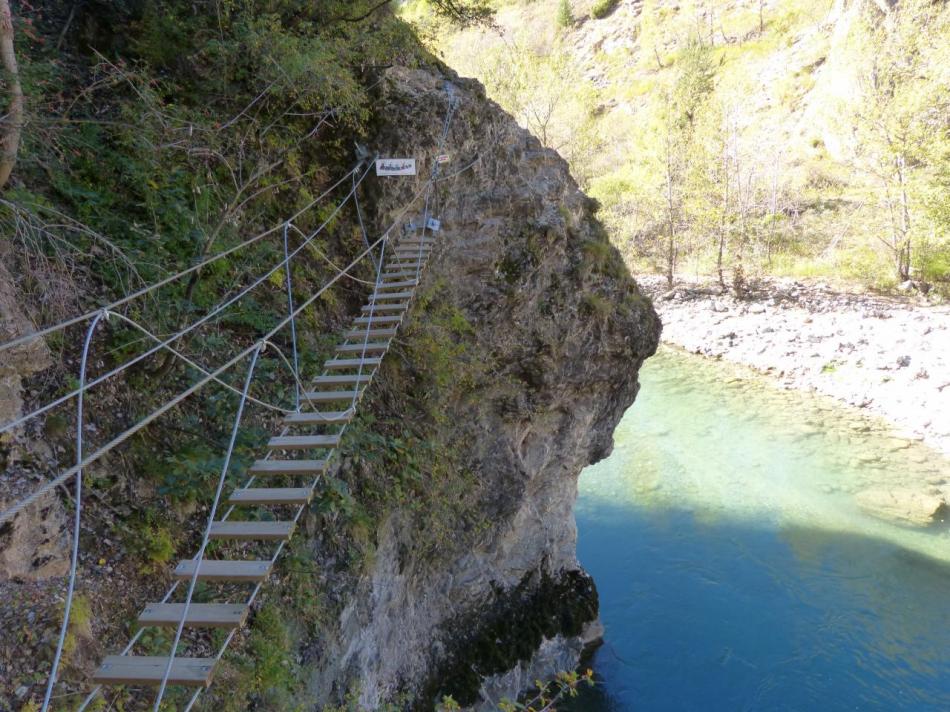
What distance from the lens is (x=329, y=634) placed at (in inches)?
196

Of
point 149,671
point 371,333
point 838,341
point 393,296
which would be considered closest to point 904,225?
point 838,341

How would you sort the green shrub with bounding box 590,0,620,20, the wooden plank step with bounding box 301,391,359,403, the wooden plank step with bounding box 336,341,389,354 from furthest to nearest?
the green shrub with bounding box 590,0,620,20, the wooden plank step with bounding box 336,341,389,354, the wooden plank step with bounding box 301,391,359,403

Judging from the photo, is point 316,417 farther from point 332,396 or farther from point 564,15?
point 564,15

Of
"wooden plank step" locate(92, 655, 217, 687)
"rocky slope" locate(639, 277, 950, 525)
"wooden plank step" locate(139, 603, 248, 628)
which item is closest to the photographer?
"wooden plank step" locate(92, 655, 217, 687)

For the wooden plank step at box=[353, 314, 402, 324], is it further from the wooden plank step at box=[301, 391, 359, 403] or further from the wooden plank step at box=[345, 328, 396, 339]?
the wooden plank step at box=[301, 391, 359, 403]

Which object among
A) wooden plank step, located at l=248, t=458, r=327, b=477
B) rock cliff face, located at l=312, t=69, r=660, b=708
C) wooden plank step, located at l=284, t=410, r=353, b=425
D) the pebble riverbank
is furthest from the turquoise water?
wooden plank step, located at l=248, t=458, r=327, b=477

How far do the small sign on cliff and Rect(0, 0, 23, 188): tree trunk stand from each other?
4049 millimetres

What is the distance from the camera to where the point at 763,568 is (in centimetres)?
1170

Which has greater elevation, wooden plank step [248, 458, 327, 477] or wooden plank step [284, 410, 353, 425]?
wooden plank step [284, 410, 353, 425]

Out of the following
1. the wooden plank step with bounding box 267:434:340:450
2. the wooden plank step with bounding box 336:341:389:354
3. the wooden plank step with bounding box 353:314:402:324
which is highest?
the wooden plank step with bounding box 353:314:402:324

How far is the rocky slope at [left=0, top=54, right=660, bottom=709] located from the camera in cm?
540

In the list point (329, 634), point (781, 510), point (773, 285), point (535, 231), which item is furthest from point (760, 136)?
point (329, 634)

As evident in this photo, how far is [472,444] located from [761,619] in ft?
22.4

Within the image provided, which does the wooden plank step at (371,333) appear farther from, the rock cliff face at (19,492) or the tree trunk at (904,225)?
the tree trunk at (904,225)
